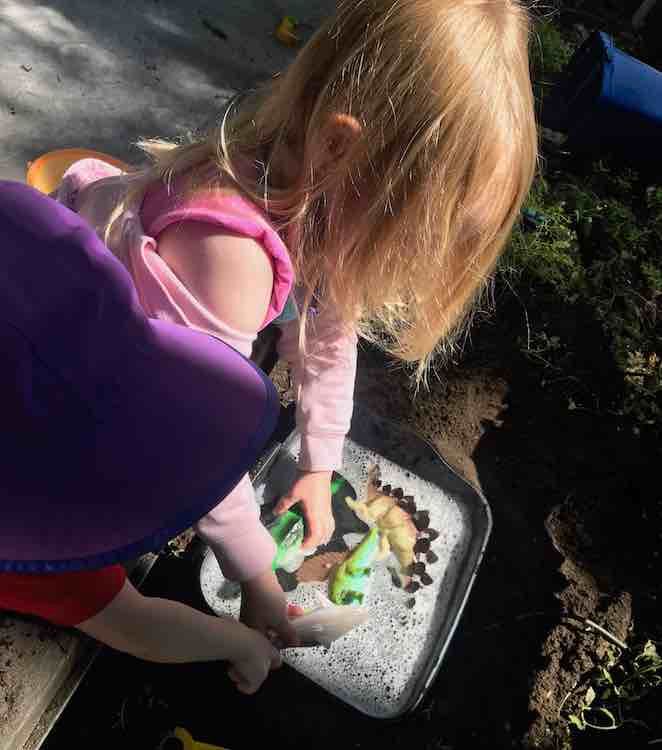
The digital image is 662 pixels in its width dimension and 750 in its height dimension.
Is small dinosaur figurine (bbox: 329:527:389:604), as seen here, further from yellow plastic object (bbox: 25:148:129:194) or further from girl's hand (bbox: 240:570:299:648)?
yellow plastic object (bbox: 25:148:129:194)

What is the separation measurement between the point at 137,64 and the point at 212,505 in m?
1.95

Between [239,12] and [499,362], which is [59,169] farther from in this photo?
[239,12]

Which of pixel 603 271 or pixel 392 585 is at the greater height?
pixel 603 271

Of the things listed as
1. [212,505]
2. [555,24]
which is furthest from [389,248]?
[555,24]

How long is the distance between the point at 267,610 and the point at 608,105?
1.86 m

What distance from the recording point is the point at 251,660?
93cm

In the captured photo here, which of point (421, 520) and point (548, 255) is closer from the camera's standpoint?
point (421, 520)

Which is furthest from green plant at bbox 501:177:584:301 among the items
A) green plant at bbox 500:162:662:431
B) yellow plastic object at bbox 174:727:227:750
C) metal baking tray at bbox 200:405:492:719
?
yellow plastic object at bbox 174:727:227:750

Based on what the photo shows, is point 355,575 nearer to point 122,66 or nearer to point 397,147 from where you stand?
point 397,147

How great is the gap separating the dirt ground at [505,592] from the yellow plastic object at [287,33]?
4.24ft

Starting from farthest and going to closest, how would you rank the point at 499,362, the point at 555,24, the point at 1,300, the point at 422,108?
the point at 555,24
the point at 499,362
the point at 422,108
the point at 1,300

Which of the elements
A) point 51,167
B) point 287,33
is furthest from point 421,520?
point 287,33

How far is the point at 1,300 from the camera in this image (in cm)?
55

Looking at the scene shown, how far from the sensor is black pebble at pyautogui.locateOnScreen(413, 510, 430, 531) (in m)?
1.36
